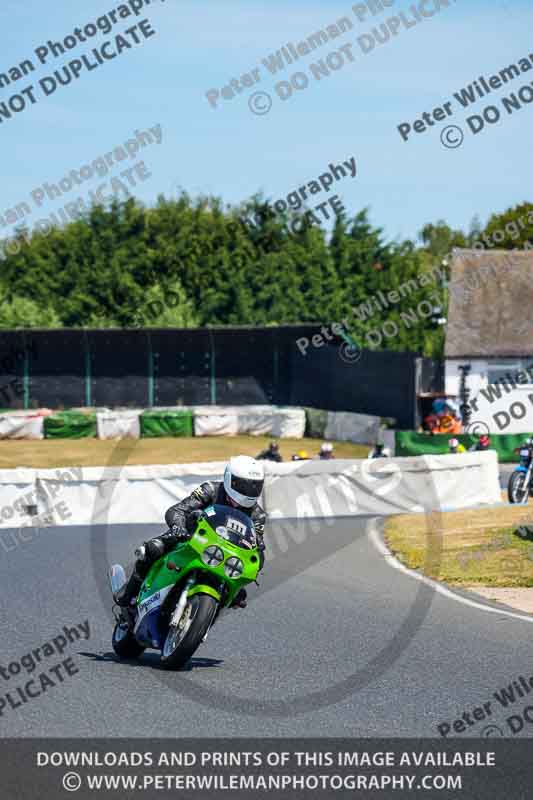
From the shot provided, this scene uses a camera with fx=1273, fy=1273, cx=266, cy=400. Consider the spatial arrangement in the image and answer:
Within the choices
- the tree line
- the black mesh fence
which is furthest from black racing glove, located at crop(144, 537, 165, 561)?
the tree line

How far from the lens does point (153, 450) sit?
42.1 m

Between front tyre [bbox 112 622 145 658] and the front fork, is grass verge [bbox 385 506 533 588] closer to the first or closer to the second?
front tyre [bbox 112 622 145 658]

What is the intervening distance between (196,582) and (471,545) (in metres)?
10.3

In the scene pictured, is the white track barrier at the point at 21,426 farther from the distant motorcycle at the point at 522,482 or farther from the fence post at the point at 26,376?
the distant motorcycle at the point at 522,482

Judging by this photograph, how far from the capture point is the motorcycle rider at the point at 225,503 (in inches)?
343

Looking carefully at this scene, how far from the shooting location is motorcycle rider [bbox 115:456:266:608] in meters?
8.70

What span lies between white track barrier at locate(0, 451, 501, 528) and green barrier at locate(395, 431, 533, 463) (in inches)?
320

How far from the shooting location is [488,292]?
50.1 m

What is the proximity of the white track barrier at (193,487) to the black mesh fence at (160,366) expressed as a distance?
22.9 meters

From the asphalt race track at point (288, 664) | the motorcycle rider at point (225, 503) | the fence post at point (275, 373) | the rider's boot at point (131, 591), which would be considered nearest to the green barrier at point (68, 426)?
the fence post at point (275, 373)

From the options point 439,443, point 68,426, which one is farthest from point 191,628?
point 68,426
